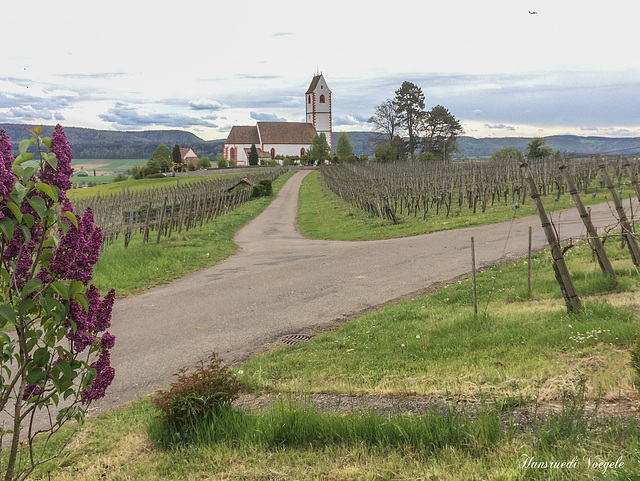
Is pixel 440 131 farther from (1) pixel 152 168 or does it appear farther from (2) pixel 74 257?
(2) pixel 74 257

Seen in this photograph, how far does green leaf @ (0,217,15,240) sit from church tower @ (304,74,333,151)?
117 m

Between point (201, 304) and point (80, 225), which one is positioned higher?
point (80, 225)

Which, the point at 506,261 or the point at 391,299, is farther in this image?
the point at 506,261

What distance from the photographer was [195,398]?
486 centimetres

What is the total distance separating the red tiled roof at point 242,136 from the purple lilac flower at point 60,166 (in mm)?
113187

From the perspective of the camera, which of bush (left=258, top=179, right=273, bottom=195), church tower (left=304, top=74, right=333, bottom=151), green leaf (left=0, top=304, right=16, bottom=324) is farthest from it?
church tower (left=304, top=74, right=333, bottom=151)

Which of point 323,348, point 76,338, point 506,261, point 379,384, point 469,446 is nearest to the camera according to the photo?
point 76,338

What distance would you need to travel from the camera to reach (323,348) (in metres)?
7.78

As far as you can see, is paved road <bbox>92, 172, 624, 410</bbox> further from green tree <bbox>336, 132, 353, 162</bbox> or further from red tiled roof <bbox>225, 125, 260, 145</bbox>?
red tiled roof <bbox>225, 125, 260, 145</bbox>

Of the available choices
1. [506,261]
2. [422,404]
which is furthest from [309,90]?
[422,404]

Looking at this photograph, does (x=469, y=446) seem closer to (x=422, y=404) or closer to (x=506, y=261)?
(x=422, y=404)

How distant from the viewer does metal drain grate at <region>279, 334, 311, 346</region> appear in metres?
8.45

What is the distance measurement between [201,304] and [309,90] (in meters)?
113

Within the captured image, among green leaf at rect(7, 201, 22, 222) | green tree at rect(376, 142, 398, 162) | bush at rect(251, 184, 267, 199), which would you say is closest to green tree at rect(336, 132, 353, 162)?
green tree at rect(376, 142, 398, 162)
